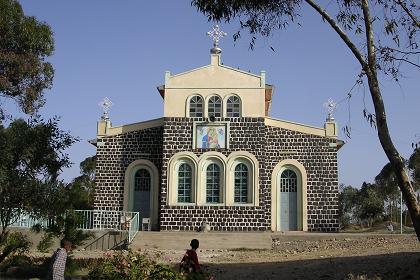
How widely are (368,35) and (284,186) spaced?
15.2 meters

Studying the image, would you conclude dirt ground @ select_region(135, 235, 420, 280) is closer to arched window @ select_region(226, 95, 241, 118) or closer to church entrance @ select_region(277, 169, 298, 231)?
church entrance @ select_region(277, 169, 298, 231)

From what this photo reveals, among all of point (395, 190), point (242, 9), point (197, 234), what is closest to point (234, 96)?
point (197, 234)

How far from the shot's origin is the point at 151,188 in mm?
26125

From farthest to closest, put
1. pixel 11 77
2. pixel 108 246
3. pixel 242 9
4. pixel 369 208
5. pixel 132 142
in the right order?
pixel 369 208
pixel 132 142
pixel 108 246
pixel 11 77
pixel 242 9

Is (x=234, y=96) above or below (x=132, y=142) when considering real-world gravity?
above

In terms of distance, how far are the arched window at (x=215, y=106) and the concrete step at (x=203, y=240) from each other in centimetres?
591

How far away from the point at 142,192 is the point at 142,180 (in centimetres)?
57

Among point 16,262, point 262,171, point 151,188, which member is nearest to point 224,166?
point 262,171

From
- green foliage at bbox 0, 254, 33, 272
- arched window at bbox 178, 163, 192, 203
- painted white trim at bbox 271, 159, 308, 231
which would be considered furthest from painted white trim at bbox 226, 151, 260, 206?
green foliage at bbox 0, 254, 33, 272

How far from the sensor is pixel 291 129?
84.7ft

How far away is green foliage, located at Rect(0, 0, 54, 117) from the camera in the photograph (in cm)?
1769

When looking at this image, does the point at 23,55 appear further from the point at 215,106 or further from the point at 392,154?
the point at 392,154

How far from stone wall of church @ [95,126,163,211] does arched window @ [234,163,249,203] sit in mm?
3724

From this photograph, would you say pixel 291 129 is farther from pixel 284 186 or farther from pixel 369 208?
pixel 369 208
